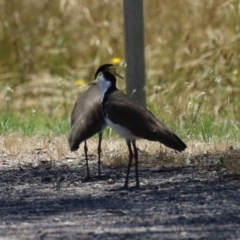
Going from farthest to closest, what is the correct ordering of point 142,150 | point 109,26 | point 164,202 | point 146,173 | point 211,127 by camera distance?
point 109,26 < point 211,127 < point 142,150 < point 146,173 < point 164,202

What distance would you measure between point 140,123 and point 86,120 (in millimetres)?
679

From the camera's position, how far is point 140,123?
6.82 m

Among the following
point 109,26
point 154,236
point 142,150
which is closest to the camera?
point 154,236

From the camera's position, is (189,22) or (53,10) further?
(53,10)

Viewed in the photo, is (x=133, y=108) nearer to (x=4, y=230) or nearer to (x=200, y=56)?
(x=4, y=230)

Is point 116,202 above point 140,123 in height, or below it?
below

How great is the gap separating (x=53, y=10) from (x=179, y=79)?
8.83ft

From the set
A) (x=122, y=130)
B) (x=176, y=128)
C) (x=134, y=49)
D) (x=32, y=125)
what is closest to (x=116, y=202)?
(x=122, y=130)

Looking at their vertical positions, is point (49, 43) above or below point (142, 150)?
above

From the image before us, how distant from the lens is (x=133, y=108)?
6930 millimetres

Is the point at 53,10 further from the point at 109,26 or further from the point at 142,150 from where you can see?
the point at 142,150

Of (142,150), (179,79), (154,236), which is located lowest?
(154,236)

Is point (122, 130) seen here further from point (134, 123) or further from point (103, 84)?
point (103, 84)

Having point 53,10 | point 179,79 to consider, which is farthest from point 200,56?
point 53,10
